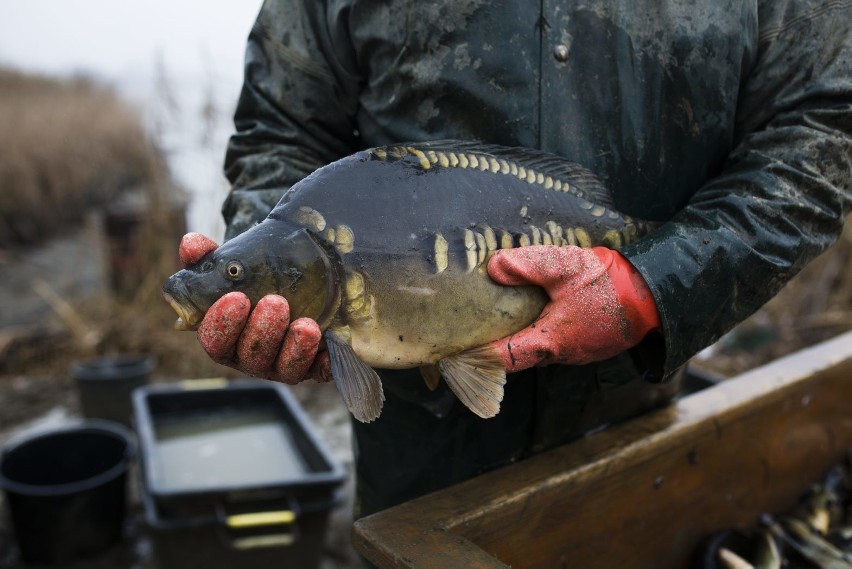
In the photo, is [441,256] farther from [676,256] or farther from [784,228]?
[784,228]

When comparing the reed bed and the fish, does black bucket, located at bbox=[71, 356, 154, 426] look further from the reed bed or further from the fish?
the fish

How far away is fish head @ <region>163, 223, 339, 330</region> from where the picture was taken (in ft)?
3.96

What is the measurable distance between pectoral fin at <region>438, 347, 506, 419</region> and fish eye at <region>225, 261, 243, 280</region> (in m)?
0.38

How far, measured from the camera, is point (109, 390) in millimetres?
4297

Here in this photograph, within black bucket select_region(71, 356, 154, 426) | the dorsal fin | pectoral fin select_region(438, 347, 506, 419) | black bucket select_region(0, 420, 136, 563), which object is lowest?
black bucket select_region(71, 356, 154, 426)

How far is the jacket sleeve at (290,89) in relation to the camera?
171 centimetres

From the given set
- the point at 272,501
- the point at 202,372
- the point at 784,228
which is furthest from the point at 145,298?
the point at 784,228

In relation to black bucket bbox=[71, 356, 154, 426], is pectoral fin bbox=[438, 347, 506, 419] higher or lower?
higher

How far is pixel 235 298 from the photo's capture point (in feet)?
3.89

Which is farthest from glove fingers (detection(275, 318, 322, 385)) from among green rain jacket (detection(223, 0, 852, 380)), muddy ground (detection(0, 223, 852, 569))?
muddy ground (detection(0, 223, 852, 569))

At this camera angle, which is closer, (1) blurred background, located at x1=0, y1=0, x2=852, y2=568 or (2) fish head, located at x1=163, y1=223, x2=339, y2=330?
(2) fish head, located at x1=163, y1=223, x2=339, y2=330

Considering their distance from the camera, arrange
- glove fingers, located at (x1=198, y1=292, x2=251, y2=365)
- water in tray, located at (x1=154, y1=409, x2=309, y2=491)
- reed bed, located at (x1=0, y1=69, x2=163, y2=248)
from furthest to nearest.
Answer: reed bed, located at (x1=0, y1=69, x2=163, y2=248) → water in tray, located at (x1=154, y1=409, x2=309, y2=491) → glove fingers, located at (x1=198, y1=292, x2=251, y2=365)

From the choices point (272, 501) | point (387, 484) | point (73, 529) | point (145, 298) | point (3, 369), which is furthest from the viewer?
point (145, 298)

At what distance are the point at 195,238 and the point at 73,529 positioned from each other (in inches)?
93.9
